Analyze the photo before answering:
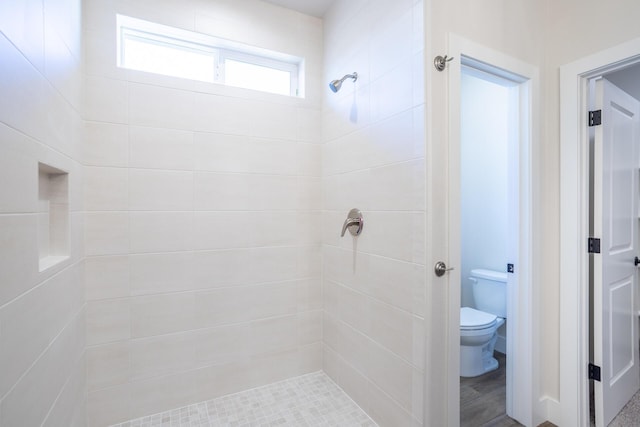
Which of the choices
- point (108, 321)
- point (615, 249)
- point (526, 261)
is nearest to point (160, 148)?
point (108, 321)

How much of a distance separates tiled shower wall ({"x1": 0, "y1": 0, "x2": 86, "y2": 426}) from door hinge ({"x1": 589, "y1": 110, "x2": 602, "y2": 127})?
2.37 metres

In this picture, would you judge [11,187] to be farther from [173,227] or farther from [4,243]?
[173,227]

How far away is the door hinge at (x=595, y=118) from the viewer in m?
1.58

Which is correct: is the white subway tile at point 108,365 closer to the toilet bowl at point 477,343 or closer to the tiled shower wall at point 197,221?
the tiled shower wall at point 197,221

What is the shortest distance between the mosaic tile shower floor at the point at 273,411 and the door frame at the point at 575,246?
3.57ft

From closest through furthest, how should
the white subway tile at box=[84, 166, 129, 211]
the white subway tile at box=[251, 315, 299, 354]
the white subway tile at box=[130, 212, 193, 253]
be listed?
the white subway tile at box=[84, 166, 129, 211] → the white subway tile at box=[130, 212, 193, 253] → the white subway tile at box=[251, 315, 299, 354]

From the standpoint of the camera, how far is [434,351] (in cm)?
132

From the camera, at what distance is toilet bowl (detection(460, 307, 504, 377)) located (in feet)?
6.88

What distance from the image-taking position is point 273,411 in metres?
1.71

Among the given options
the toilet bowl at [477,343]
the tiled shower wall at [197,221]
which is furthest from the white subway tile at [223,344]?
the toilet bowl at [477,343]

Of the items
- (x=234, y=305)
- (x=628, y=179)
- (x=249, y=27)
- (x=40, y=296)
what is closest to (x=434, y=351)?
(x=234, y=305)

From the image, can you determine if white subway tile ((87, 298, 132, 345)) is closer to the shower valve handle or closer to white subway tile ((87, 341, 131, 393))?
white subway tile ((87, 341, 131, 393))

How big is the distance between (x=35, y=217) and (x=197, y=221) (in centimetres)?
85

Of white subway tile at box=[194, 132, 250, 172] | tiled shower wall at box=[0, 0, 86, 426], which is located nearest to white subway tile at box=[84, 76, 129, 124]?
tiled shower wall at box=[0, 0, 86, 426]
